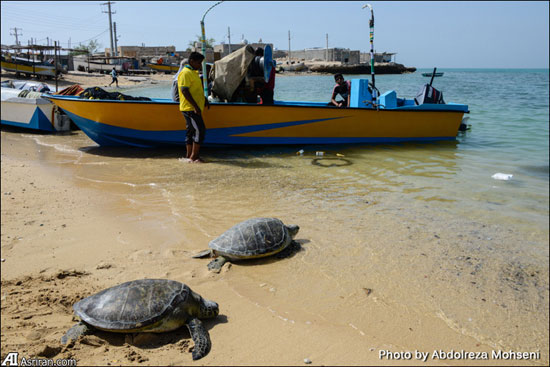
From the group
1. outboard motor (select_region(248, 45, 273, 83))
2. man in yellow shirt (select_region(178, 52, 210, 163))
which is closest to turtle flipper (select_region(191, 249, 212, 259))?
man in yellow shirt (select_region(178, 52, 210, 163))

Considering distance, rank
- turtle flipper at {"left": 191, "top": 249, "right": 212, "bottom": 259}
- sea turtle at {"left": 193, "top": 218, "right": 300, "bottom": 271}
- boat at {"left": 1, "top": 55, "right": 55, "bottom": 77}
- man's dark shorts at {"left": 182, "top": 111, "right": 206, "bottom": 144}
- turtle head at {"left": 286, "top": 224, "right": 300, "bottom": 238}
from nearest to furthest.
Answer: sea turtle at {"left": 193, "top": 218, "right": 300, "bottom": 271} → turtle flipper at {"left": 191, "top": 249, "right": 212, "bottom": 259} → turtle head at {"left": 286, "top": 224, "right": 300, "bottom": 238} → man's dark shorts at {"left": 182, "top": 111, "right": 206, "bottom": 144} → boat at {"left": 1, "top": 55, "right": 55, "bottom": 77}

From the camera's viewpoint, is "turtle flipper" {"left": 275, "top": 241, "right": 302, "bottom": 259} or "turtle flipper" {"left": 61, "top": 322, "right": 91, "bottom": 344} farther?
"turtle flipper" {"left": 275, "top": 241, "right": 302, "bottom": 259}

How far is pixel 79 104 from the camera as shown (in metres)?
8.42

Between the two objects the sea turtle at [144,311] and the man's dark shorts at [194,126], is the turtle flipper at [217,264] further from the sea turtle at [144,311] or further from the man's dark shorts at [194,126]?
the man's dark shorts at [194,126]

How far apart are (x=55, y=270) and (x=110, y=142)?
6.01m

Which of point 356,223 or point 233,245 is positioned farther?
point 356,223

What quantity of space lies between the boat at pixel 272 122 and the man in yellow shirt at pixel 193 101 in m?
0.66

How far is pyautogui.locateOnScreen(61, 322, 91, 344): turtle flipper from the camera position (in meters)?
2.61

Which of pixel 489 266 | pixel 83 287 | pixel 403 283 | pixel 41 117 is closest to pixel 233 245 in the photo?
pixel 83 287

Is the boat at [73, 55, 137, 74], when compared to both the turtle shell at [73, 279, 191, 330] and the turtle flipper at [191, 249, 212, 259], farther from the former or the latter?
the turtle shell at [73, 279, 191, 330]

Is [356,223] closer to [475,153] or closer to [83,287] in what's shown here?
[475,153]

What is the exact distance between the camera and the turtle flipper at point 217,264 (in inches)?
146

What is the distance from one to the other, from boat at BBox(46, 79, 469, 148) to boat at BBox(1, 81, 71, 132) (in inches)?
102

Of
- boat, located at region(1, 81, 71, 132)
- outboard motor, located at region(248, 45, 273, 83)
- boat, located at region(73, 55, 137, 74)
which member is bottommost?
boat, located at region(1, 81, 71, 132)
